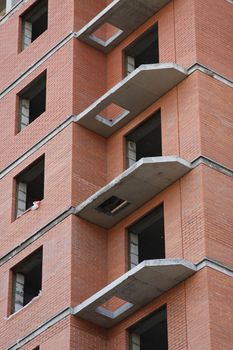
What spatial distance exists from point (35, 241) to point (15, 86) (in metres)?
7.13

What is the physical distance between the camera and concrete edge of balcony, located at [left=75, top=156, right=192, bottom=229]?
3769cm

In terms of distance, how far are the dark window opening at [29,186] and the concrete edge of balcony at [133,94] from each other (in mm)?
2303

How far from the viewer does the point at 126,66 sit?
43.4 metres

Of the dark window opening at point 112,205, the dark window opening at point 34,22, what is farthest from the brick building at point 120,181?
the dark window opening at point 34,22

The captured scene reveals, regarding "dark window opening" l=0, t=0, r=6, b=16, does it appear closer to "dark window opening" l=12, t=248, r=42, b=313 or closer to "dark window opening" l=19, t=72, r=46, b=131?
"dark window opening" l=19, t=72, r=46, b=131

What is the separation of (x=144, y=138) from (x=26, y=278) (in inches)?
219

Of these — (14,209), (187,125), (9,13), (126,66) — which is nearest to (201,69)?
(187,125)

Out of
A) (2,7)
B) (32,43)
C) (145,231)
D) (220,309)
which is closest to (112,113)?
(145,231)

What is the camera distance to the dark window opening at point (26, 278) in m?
41.0

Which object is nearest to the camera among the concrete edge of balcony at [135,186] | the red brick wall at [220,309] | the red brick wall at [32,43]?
the red brick wall at [220,309]

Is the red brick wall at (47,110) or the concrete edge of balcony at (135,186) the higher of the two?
the red brick wall at (47,110)

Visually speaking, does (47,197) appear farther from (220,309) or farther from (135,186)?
(220,309)

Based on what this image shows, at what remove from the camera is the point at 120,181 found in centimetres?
3856

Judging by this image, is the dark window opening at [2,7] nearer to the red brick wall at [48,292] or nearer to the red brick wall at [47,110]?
the red brick wall at [47,110]
